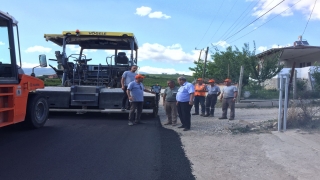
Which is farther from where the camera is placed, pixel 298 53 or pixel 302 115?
pixel 298 53

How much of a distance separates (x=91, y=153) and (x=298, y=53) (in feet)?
83.9

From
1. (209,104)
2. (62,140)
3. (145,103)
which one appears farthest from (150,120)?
(62,140)

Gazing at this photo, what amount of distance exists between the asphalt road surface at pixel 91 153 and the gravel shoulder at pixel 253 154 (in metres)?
0.37

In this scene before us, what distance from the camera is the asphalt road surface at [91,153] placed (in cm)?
593

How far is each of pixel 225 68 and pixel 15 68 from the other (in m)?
23.7

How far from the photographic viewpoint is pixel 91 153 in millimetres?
7207

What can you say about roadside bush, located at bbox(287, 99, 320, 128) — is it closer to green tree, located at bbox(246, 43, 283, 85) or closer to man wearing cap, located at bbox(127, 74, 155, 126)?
man wearing cap, located at bbox(127, 74, 155, 126)

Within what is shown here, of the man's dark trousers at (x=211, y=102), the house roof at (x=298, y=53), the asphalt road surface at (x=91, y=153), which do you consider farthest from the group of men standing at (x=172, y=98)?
the house roof at (x=298, y=53)

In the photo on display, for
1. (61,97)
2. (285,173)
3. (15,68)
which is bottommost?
(285,173)

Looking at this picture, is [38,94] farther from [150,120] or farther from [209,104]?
[209,104]

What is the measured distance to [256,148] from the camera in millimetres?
8008

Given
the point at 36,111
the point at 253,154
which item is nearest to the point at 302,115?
the point at 253,154

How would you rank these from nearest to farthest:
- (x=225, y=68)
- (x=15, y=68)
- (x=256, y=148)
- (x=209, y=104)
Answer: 1. (x=256, y=148)
2. (x=15, y=68)
3. (x=209, y=104)
4. (x=225, y=68)

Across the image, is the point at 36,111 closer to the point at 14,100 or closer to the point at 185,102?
the point at 14,100
